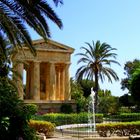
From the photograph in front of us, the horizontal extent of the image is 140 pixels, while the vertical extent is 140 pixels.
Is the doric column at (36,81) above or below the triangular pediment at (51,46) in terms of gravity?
below

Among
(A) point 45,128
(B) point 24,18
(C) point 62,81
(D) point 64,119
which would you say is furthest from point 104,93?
(B) point 24,18

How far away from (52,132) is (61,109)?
85.2 ft

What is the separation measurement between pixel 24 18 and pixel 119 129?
39.9 ft

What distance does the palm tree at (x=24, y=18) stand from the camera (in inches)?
506

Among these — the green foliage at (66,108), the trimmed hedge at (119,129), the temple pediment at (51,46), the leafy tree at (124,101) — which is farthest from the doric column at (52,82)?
the trimmed hedge at (119,129)

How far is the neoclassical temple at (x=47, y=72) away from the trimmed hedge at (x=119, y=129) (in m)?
28.0

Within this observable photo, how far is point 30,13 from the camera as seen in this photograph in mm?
13242

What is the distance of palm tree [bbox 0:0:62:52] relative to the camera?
12859mm

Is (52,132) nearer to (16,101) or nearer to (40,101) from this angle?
(16,101)

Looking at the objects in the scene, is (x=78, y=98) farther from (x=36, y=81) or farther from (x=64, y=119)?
(x=64, y=119)

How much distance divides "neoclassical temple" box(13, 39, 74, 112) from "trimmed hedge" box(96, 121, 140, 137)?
28.0m

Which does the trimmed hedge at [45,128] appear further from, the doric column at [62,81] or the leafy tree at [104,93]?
the leafy tree at [104,93]

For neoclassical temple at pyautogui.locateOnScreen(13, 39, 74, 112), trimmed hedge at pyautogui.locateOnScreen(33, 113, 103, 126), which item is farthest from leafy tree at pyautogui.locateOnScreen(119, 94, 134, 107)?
trimmed hedge at pyautogui.locateOnScreen(33, 113, 103, 126)

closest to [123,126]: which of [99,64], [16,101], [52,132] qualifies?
[52,132]
